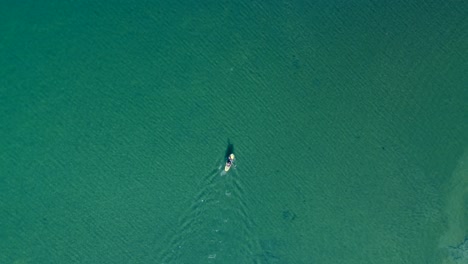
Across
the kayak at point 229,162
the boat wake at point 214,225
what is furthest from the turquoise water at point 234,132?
the kayak at point 229,162

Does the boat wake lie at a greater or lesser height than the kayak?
lesser

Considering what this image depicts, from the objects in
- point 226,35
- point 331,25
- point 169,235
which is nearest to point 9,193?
point 169,235

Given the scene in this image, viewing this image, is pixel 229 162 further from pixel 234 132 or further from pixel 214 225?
pixel 214 225

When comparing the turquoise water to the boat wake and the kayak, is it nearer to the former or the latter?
the boat wake

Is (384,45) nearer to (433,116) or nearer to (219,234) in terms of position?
(433,116)

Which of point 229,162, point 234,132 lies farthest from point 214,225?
point 234,132

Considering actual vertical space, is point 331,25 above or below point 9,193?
above

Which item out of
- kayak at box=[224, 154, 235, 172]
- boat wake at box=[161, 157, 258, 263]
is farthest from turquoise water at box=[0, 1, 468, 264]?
kayak at box=[224, 154, 235, 172]

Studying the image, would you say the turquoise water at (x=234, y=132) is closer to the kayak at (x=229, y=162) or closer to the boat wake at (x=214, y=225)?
the boat wake at (x=214, y=225)
